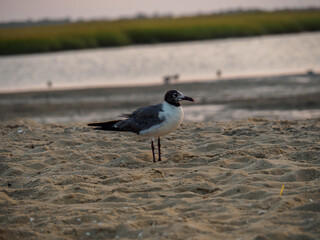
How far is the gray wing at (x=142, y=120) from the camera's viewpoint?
745 cm

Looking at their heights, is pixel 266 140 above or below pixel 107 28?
below

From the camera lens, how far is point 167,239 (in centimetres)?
458

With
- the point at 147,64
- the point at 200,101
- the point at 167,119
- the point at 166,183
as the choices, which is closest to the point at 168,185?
the point at 166,183

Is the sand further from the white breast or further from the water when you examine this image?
the water

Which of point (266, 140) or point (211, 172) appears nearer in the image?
point (211, 172)

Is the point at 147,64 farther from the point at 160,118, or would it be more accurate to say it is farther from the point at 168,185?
the point at 168,185

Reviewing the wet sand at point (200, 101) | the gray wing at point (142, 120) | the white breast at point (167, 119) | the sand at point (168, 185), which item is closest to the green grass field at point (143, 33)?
the wet sand at point (200, 101)

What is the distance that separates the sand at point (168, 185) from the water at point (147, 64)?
49.1 ft

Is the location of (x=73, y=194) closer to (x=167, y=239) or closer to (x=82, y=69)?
(x=167, y=239)

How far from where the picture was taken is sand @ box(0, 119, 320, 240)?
4.87m

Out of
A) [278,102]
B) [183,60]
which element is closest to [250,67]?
[183,60]

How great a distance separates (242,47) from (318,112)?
88.2 feet

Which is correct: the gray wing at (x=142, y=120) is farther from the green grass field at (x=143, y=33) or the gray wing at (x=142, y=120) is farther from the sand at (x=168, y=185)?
the green grass field at (x=143, y=33)

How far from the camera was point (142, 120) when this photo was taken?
7.58 meters
